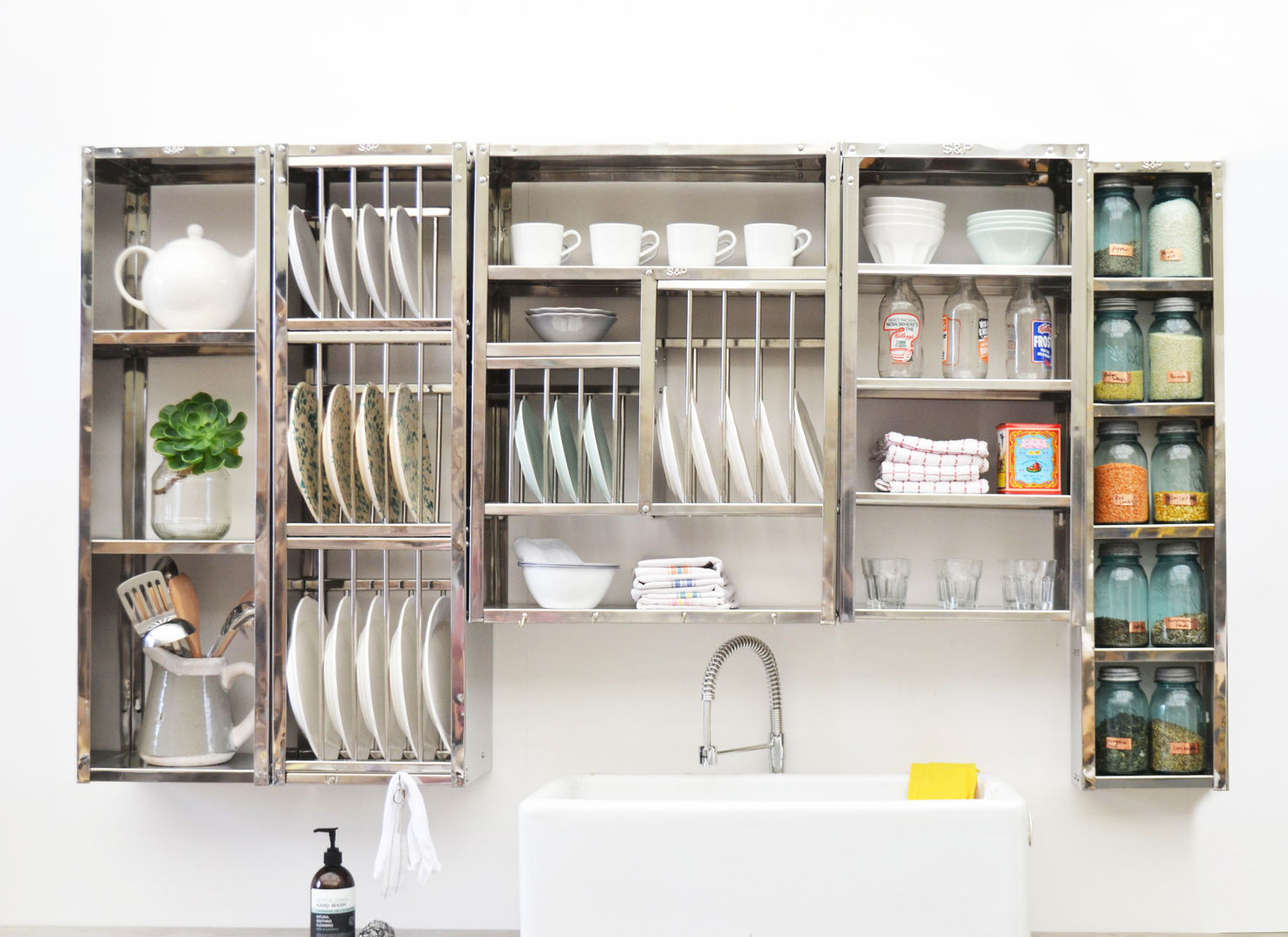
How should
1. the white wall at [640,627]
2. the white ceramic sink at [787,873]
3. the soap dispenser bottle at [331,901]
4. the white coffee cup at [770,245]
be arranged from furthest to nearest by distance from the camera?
the white wall at [640,627] < the white coffee cup at [770,245] < the soap dispenser bottle at [331,901] < the white ceramic sink at [787,873]

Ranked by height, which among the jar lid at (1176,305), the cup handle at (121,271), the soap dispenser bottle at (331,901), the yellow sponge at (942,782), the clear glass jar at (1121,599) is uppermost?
the cup handle at (121,271)

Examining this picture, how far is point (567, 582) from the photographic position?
1883 mm

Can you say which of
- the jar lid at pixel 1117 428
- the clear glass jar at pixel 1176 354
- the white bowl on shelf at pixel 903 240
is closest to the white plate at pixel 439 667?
the white bowl on shelf at pixel 903 240

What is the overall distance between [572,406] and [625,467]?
154 mm

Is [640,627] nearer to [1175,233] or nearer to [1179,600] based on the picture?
[1179,600]

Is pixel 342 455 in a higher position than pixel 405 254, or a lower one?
lower

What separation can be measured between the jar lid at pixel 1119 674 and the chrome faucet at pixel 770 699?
57 cm

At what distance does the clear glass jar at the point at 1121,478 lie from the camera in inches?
75.3

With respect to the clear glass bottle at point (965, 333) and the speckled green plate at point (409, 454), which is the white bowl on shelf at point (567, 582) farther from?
the clear glass bottle at point (965, 333)

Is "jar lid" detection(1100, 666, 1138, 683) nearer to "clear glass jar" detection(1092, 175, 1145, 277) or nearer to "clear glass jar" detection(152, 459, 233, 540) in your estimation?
"clear glass jar" detection(1092, 175, 1145, 277)

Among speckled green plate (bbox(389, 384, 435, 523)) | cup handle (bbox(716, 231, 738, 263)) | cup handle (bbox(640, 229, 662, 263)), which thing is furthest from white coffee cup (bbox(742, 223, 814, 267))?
speckled green plate (bbox(389, 384, 435, 523))

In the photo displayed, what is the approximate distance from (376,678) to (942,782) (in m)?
0.98

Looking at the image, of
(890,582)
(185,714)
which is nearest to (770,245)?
(890,582)
